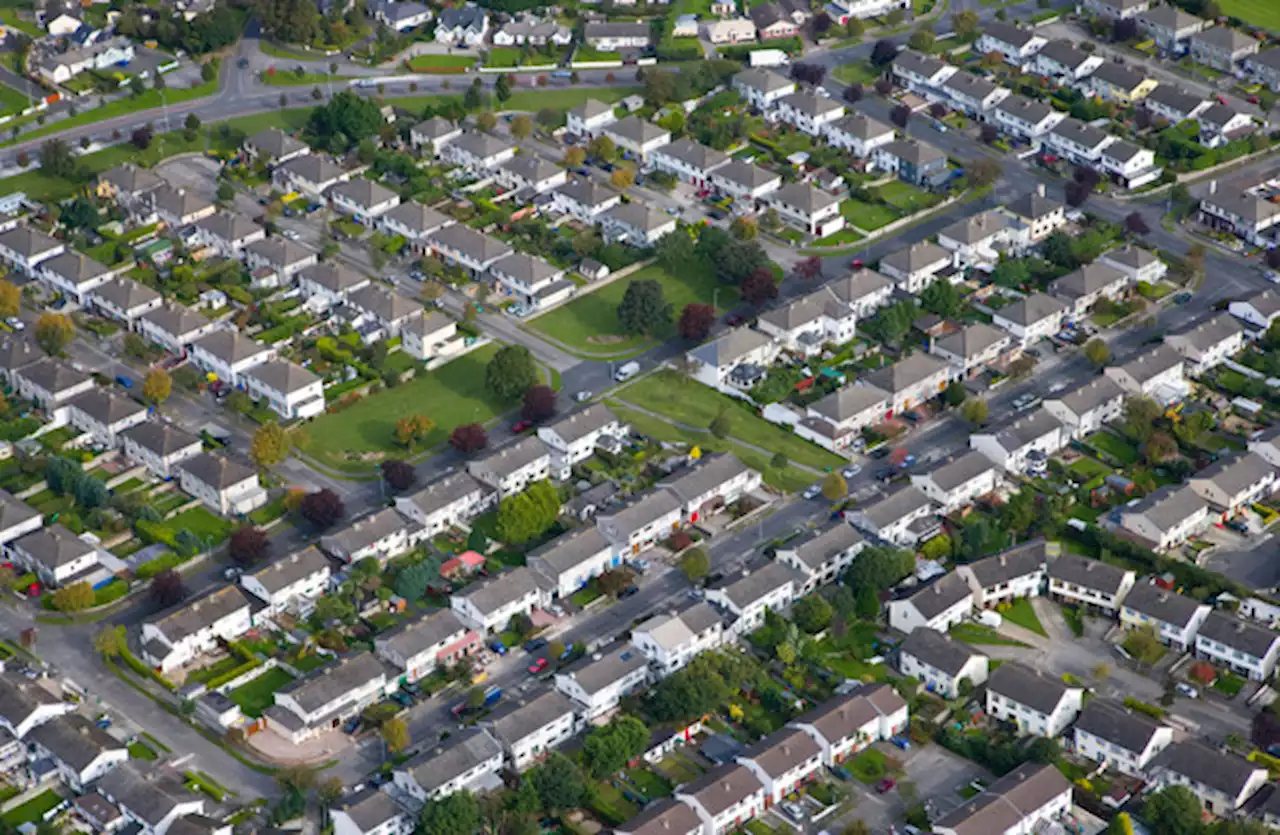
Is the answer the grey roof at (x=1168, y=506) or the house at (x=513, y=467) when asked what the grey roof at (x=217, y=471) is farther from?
the grey roof at (x=1168, y=506)

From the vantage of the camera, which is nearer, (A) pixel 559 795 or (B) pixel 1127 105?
(A) pixel 559 795

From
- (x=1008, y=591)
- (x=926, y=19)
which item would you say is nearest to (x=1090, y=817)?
(x=1008, y=591)

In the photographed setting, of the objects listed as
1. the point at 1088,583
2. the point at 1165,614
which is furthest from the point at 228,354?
the point at 1165,614

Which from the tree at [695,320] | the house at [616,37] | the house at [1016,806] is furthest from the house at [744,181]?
the house at [1016,806]

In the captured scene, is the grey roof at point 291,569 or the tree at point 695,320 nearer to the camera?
the grey roof at point 291,569

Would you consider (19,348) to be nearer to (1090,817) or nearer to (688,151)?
(688,151)

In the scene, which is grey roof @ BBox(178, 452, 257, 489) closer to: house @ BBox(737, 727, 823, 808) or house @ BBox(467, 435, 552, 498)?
house @ BBox(467, 435, 552, 498)
